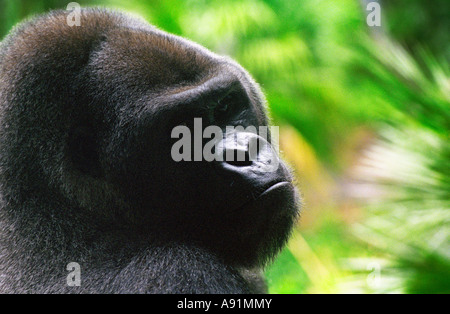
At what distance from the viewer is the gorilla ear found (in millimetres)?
2434

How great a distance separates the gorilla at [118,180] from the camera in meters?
2.33

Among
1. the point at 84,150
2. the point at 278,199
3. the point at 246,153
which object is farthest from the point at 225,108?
the point at 84,150

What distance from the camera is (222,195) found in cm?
243

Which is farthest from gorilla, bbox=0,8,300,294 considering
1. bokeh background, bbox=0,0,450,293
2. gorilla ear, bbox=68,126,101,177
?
bokeh background, bbox=0,0,450,293

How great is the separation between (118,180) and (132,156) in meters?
0.12

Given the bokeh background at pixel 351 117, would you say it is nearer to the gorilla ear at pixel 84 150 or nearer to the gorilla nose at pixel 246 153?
the gorilla nose at pixel 246 153

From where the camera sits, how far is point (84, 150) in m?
2.46

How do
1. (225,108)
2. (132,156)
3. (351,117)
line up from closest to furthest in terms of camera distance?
(132,156)
(225,108)
(351,117)

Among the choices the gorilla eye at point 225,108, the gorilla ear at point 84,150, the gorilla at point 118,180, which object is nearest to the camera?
the gorilla at point 118,180

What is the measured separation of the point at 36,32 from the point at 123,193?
884 millimetres

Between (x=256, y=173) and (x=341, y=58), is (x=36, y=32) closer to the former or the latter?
(x=256, y=173)

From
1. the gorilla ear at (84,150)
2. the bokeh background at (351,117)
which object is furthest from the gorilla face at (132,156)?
the bokeh background at (351,117)

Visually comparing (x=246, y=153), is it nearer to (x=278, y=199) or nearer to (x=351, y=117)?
(x=278, y=199)

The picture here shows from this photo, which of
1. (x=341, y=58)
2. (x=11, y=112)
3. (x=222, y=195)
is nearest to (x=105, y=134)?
(x=11, y=112)
